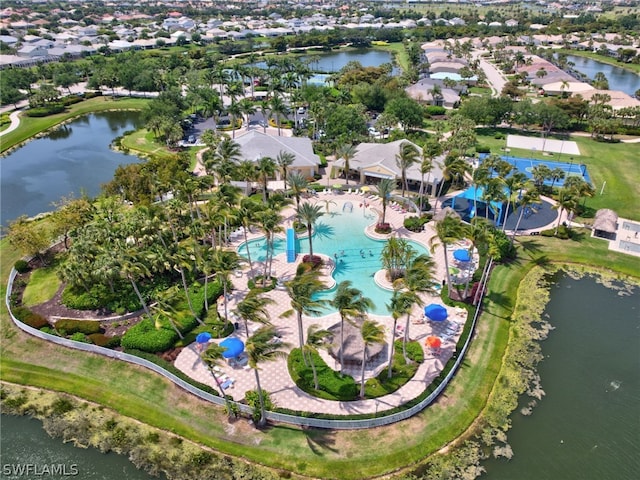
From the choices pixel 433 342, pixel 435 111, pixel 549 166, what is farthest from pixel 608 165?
pixel 433 342

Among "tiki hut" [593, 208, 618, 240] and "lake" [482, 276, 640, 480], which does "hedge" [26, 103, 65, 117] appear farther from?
"tiki hut" [593, 208, 618, 240]

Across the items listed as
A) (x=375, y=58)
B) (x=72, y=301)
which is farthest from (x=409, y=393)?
(x=375, y=58)

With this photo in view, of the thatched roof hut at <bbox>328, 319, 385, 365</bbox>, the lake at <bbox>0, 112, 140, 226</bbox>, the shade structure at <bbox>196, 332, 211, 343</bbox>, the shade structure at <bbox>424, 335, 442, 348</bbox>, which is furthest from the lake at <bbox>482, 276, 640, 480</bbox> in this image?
the lake at <bbox>0, 112, 140, 226</bbox>

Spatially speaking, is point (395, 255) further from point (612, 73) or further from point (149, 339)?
point (612, 73)

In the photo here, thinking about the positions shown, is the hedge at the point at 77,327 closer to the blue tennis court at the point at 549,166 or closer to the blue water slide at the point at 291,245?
the blue water slide at the point at 291,245

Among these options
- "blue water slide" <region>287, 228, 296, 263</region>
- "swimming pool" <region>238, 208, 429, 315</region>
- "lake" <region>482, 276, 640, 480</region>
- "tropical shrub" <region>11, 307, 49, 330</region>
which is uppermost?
"blue water slide" <region>287, 228, 296, 263</region>

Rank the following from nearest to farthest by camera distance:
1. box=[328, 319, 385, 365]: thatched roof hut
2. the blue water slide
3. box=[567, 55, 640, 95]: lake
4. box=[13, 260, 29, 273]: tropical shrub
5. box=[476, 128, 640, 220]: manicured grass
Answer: box=[328, 319, 385, 365]: thatched roof hut → box=[13, 260, 29, 273]: tropical shrub → the blue water slide → box=[476, 128, 640, 220]: manicured grass → box=[567, 55, 640, 95]: lake
